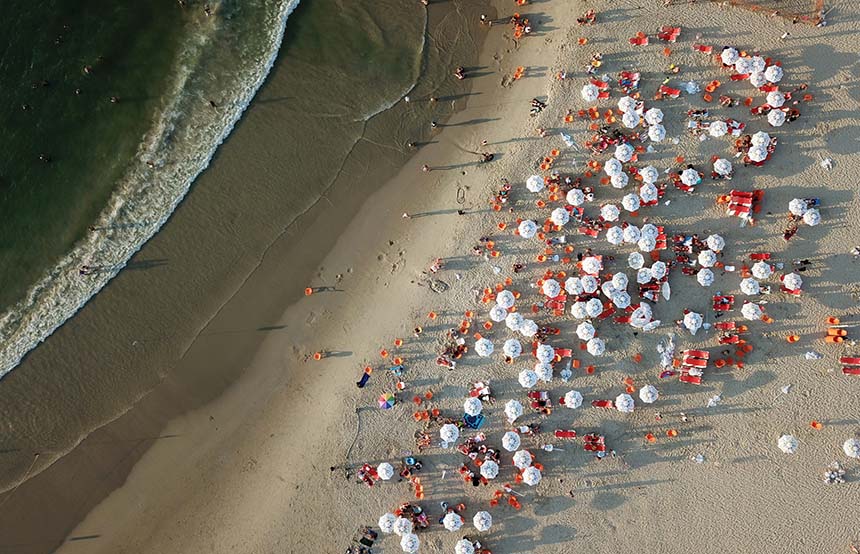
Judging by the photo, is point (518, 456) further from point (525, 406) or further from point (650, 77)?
point (650, 77)

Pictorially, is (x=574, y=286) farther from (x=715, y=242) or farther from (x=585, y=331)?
(x=715, y=242)

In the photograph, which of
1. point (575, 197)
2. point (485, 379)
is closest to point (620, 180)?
point (575, 197)

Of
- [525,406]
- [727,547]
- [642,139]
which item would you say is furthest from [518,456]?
[642,139]

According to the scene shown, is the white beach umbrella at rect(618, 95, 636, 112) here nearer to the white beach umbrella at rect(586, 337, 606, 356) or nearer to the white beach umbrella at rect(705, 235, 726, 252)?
the white beach umbrella at rect(705, 235, 726, 252)

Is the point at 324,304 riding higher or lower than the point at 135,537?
higher

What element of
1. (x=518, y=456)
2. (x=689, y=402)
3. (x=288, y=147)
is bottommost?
(x=689, y=402)

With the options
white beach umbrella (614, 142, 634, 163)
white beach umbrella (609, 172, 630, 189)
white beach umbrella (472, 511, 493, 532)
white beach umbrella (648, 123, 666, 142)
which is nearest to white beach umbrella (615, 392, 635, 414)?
white beach umbrella (472, 511, 493, 532)

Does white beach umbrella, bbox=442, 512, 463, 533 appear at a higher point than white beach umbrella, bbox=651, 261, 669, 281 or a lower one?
lower
